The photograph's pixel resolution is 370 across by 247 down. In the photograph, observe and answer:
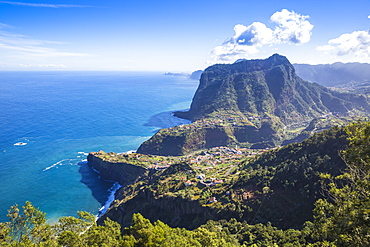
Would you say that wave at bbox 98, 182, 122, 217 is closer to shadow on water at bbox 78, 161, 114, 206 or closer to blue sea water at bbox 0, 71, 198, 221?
shadow on water at bbox 78, 161, 114, 206

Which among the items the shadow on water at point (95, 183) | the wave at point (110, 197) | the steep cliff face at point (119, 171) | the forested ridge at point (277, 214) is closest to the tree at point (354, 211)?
the forested ridge at point (277, 214)

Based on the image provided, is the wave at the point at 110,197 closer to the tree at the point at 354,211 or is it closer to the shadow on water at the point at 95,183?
the shadow on water at the point at 95,183

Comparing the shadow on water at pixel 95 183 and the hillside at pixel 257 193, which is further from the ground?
the hillside at pixel 257 193

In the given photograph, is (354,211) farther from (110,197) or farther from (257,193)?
(110,197)

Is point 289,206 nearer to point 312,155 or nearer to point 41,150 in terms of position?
point 312,155

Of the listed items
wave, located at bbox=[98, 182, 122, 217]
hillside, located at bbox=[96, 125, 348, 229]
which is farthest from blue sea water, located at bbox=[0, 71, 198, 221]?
hillside, located at bbox=[96, 125, 348, 229]

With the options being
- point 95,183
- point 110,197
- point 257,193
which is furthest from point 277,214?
point 95,183
